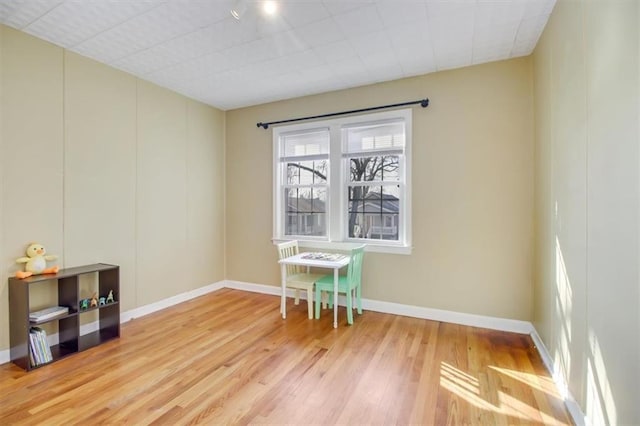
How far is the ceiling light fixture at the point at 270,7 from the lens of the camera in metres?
2.27

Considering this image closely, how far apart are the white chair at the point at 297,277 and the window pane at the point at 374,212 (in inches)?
30.3

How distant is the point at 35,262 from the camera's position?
8.77 ft

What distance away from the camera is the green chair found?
3.38m

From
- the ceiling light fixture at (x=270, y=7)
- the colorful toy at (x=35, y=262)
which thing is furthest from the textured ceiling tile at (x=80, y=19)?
the colorful toy at (x=35, y=262)

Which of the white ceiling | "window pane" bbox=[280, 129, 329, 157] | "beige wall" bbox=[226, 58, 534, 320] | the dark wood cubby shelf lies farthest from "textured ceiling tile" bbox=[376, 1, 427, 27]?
the dark wood cubby shelf

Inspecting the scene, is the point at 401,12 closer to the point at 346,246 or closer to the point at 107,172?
the point at 346,246

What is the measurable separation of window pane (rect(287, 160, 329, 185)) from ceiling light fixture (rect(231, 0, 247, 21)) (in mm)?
2198

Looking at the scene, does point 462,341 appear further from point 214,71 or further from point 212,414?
point 214,71

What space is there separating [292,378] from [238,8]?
9.13ft

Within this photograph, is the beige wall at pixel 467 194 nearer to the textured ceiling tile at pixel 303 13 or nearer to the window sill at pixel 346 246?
the window sill at pixel 346 246

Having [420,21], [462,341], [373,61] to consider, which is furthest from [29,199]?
[462,341]

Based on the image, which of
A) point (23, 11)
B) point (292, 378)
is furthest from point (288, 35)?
point (292, 378)

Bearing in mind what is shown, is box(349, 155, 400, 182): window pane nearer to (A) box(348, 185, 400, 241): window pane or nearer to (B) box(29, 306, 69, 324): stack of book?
(A) box(348, 185, 400, 241): window pane

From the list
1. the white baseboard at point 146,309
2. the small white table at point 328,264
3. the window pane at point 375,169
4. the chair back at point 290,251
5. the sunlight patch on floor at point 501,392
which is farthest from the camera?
the chair back at point 290,251
